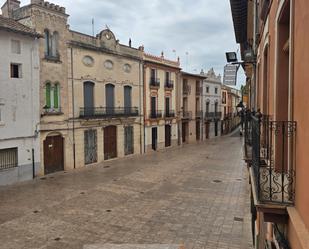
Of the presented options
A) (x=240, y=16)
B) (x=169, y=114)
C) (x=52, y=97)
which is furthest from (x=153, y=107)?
(x=240, y=16)

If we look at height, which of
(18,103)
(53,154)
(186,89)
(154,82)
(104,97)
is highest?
(154,82)

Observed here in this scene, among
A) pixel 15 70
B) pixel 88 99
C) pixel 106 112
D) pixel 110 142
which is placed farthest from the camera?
pixel 110 142

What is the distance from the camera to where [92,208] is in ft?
44.9

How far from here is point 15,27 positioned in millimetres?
17891

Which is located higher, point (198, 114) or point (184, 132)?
point (198, 114)

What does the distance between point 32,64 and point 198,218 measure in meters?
13.8

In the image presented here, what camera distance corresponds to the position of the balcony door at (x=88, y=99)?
23484 millimetres

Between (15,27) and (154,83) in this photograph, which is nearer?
(15,27)

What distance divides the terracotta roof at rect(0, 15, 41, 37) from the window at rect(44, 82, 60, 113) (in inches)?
133

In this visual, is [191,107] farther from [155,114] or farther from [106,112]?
[106,112]

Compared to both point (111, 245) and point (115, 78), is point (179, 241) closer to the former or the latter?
point (111, 245)

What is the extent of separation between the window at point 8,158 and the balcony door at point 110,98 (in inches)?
350

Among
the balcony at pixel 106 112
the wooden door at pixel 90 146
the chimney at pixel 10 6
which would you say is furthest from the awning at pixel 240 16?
the chimney at pixel 10 6

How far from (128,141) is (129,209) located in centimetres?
1505
